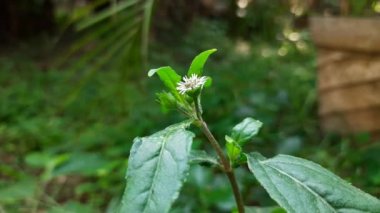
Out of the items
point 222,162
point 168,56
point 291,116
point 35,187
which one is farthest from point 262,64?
Answer: point 222,162

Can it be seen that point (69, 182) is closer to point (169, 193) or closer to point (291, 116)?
point (291, 116)

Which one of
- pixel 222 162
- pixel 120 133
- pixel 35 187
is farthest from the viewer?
pixel 120 133

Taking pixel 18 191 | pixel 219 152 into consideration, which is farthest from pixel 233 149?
pixel 18 191

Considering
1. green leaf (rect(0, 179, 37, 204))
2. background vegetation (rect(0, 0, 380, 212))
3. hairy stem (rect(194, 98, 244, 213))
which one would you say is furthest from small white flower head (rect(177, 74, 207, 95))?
green leaf (rect(0, 179, 37, 204))

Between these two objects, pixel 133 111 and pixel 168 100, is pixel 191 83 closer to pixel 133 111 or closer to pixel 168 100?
pixel 168 100

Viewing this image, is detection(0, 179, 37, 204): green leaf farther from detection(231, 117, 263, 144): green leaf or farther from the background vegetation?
detection(231, 117, 263, 144): green leaf
